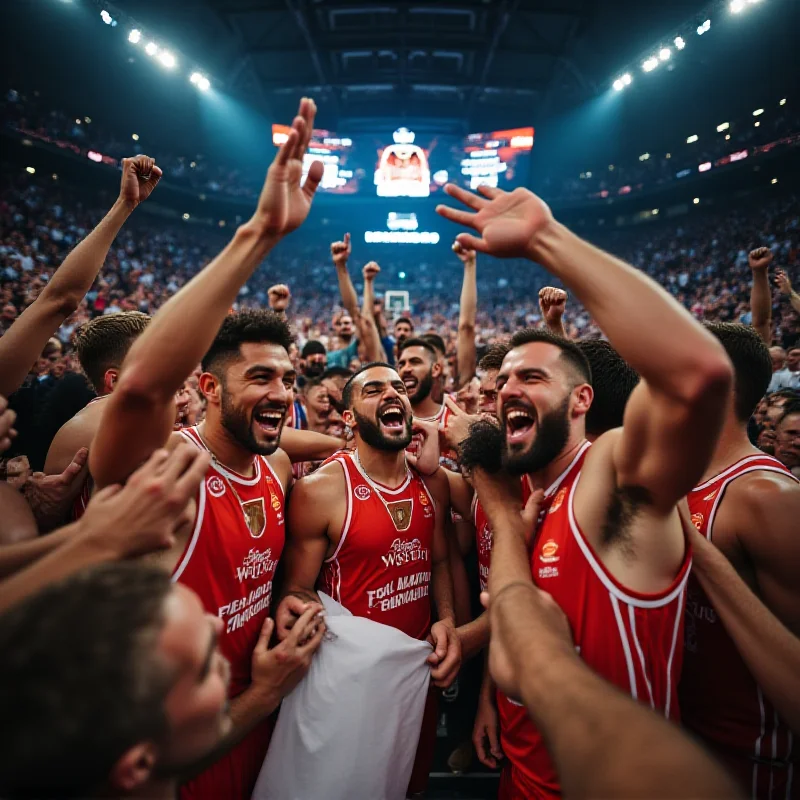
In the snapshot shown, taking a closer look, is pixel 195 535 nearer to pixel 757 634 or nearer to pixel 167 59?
pixel 757 634

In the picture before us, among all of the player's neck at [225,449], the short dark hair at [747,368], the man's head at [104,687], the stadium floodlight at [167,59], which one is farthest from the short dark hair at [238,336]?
the stadium floodlight at [167,59]

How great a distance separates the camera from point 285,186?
164 centimetres

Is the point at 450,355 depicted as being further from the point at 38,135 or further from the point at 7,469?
the point at 38,135

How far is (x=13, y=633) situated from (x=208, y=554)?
3.91 ft

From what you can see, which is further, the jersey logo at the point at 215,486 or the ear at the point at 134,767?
Result: the jersey logo at the point at 215,486

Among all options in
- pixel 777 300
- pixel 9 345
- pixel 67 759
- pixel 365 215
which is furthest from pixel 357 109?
pixel 67 759

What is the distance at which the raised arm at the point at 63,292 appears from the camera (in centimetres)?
218

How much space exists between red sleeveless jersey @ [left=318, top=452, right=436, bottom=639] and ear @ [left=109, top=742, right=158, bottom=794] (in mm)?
1665

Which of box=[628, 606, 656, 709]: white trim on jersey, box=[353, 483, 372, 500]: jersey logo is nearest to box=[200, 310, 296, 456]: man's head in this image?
box=[353, 483, 372, 500]: jersey logo

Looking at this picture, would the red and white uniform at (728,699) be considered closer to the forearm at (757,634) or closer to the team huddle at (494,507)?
the team huddle at (494,507)

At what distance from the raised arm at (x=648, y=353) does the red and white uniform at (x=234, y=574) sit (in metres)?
1.59

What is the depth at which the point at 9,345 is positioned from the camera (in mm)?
2162

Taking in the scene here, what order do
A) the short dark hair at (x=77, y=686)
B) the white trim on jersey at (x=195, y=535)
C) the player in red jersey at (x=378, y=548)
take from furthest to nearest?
the player in red jersey at (x=378, y=548) → the white trim on jersey at (x=195, y=535) → the short dark hair at (x=77, y=686)

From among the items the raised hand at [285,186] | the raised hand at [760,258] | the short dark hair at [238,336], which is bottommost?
the short dark hair at [238,336]
